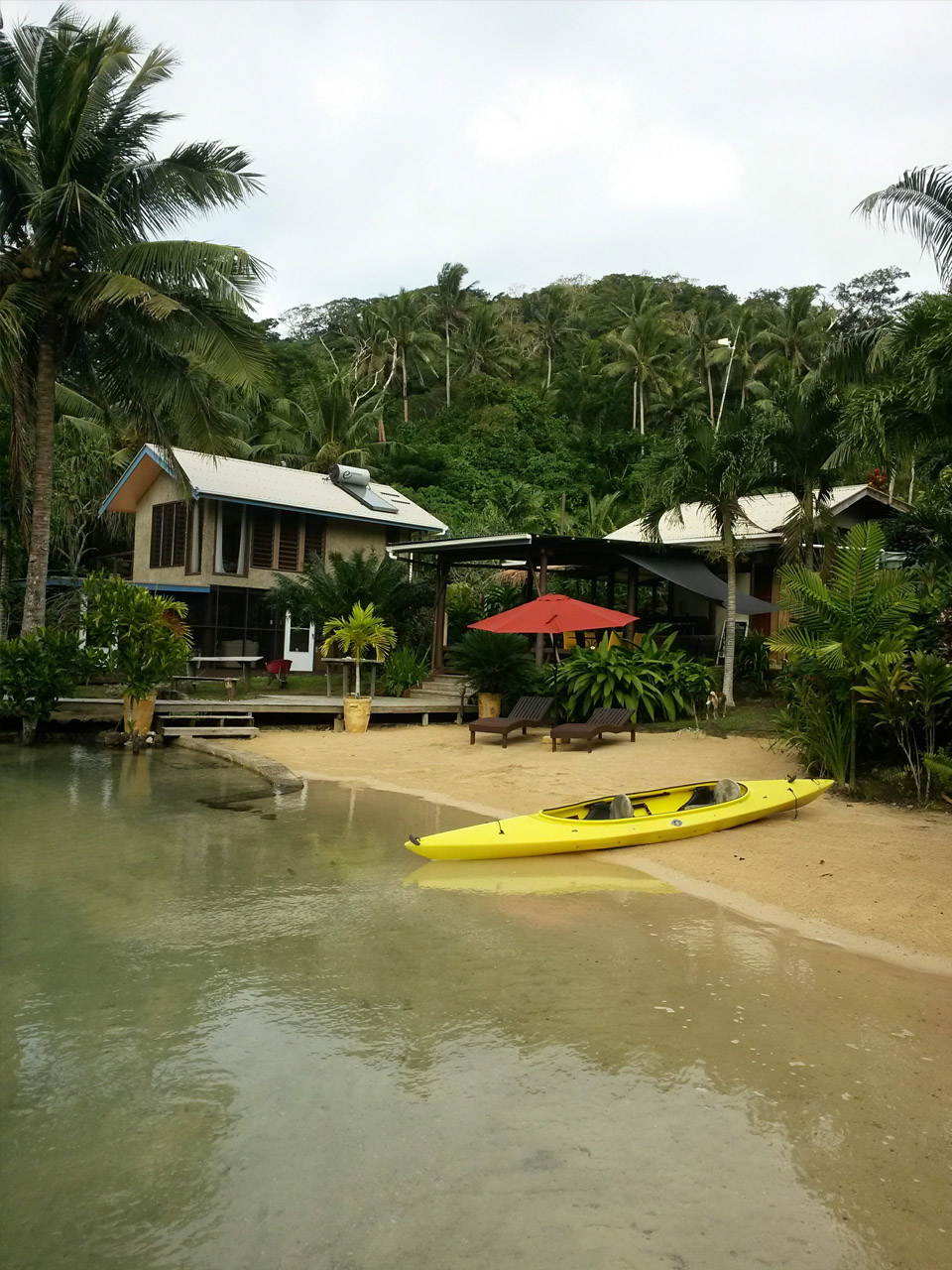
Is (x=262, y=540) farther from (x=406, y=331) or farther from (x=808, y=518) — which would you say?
(x=406, y=331)

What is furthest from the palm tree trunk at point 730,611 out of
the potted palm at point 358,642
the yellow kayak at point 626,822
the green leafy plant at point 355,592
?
the green leafy plant at point 355,592

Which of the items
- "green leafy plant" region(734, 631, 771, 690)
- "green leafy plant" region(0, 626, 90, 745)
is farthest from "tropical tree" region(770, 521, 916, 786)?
"green leafy plant" region(0, 626, 90, 745)

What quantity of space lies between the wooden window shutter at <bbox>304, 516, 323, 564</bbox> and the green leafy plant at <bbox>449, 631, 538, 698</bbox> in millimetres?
9921

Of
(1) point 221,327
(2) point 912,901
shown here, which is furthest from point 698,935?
(1) point 221,327

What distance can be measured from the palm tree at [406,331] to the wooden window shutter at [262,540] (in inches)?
1076

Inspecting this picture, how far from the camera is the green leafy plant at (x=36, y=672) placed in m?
16.4

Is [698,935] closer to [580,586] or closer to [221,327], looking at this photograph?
[221,327]

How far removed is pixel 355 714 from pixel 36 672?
554 cm

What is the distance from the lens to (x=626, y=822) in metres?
9.91

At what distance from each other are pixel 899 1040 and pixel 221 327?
15682 millimetres

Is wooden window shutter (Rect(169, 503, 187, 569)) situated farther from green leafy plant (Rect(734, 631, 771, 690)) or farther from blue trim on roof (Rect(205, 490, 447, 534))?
green leafy plant (Rect(734, 631, 771, 690))

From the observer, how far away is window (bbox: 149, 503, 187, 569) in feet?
89.8

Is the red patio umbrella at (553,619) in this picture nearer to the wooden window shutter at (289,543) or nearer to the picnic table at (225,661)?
the picnic table at (225,661)

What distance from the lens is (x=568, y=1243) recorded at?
382 cm
